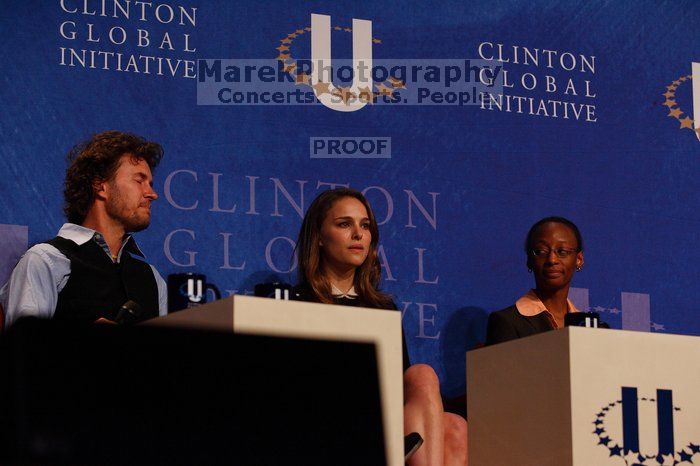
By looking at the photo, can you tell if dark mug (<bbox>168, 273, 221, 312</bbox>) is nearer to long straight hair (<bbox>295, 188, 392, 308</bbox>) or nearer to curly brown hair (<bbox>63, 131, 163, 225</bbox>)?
long straight hair (<bbox>295, 188, 392, 308</bbox>)

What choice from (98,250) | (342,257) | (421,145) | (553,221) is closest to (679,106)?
(553,221)

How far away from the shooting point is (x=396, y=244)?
4.21 metres

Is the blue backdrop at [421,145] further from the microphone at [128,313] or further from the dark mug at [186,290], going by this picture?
the dark mug at [186,290]

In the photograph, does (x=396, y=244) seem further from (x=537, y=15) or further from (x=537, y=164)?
(x=537, y=15)

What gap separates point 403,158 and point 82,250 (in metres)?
1.36

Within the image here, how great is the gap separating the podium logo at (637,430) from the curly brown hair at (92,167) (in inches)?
70.5

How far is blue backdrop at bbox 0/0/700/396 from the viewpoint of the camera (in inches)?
151

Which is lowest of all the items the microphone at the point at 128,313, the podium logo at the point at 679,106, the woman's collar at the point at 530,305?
the woman's collar at the point at 530,305

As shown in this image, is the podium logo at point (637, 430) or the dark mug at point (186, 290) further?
the dark mug at point (186, 290)

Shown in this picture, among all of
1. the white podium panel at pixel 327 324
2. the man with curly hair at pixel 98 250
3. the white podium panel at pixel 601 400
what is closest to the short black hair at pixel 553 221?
the man with curly hair at pixel 98 250

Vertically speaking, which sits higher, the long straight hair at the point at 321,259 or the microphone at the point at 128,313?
the long straight hair at the point at 321,259

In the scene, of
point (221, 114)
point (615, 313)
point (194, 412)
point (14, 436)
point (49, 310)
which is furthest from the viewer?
point (615, 313)

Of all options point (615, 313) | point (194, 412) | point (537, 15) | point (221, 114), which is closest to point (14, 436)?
point (194, 412)

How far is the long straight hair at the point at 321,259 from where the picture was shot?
11.7ft
